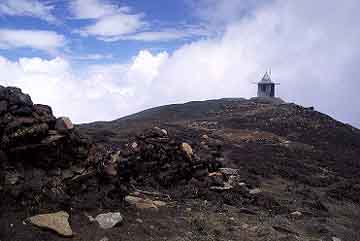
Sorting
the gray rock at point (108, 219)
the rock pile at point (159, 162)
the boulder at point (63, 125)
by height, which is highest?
the boulder at point (63, 125)

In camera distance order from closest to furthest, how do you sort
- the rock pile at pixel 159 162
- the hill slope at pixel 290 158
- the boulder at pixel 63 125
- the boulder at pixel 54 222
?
the boulder at pixel 54 222
the boulder at pixel 63 125
the hill slope at pixel 290 158
the rock pile at pixel 159 162

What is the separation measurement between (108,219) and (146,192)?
491 centimetres

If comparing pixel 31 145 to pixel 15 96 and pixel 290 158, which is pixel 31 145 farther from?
pixel 290 158

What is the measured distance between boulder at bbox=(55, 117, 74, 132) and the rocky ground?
4 cm

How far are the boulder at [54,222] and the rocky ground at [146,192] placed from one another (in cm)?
3

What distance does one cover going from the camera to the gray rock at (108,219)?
1238cm

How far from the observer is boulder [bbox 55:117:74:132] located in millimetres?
14664

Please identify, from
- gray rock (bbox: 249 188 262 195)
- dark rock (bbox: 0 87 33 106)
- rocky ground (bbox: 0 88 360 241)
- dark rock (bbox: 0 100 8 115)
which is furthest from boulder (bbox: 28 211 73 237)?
gray rock (bbox: 249 188 262 195)

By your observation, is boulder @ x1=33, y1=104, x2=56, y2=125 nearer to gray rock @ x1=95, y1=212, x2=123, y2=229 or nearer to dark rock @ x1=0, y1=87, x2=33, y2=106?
dark rock @ x1=0, y1=87, x2=33, y2=106

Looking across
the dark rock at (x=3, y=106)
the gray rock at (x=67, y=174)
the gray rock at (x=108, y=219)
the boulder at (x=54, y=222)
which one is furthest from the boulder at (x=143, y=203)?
the dark rock at (x=3, y=106)

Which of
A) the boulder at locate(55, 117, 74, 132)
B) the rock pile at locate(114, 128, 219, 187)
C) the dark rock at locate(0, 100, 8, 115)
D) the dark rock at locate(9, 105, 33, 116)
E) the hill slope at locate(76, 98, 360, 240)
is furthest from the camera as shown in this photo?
the rock pile at locate(114, 128, 219, 187)

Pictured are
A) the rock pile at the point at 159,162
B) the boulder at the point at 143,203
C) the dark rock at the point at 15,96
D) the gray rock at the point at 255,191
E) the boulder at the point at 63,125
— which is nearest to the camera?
the dark rock at the point at 15,96

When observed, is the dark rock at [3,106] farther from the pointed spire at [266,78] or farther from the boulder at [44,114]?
the pointed spire at [266,78]

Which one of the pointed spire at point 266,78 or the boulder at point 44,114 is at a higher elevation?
the pointed spire at point 266,78
